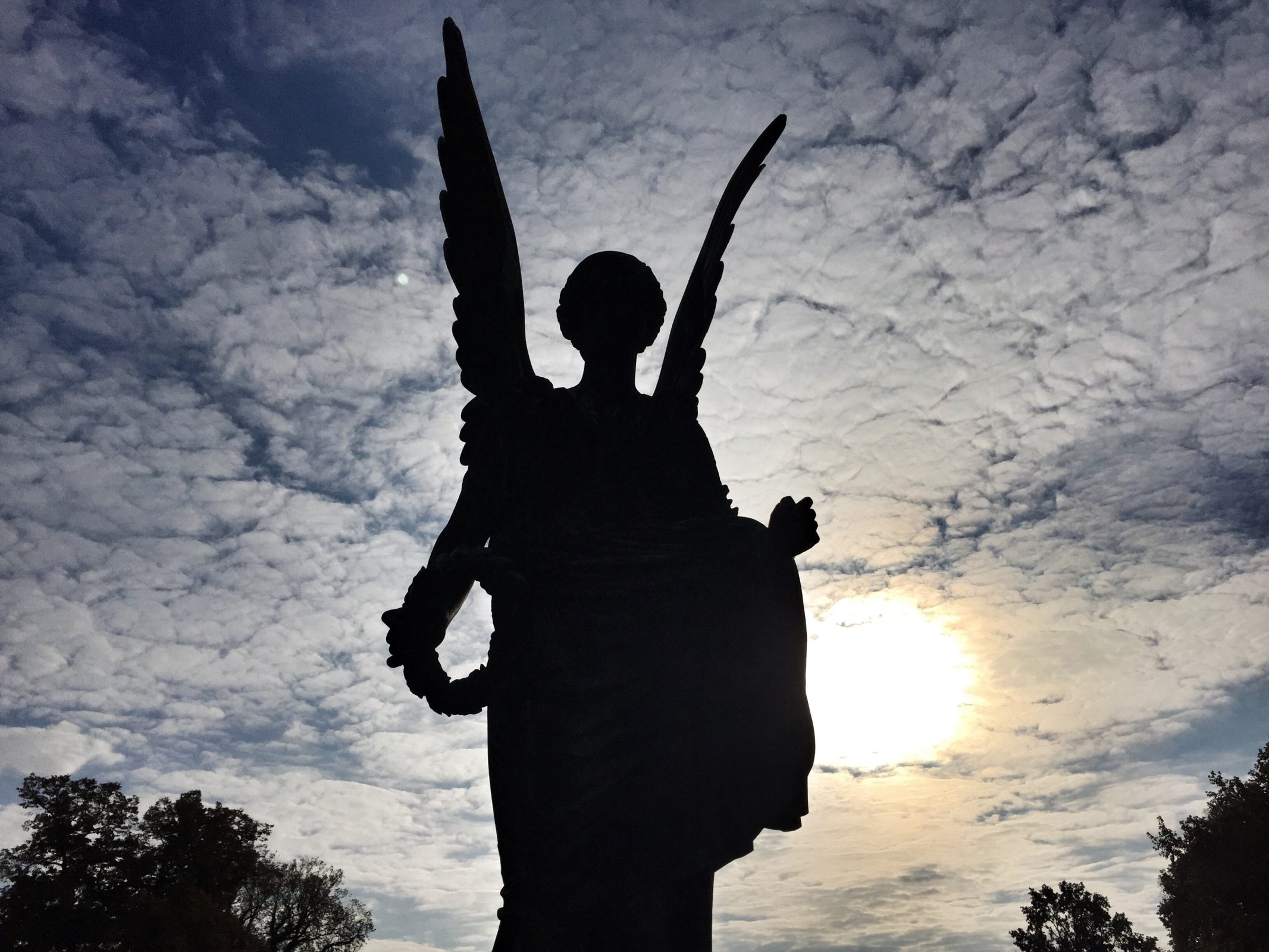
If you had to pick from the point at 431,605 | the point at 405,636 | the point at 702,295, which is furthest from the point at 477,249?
the point at 405,636

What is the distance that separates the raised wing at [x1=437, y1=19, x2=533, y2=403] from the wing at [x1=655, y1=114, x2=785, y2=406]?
676 millimetres

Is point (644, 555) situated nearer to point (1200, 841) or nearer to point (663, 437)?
point (663, 437)

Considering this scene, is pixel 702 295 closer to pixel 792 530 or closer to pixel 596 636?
pixel 792 530

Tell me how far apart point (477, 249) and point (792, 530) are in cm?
180

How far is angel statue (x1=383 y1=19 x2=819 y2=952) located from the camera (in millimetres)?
3250

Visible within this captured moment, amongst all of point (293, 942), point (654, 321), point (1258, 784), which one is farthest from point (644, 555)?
point (293, 942)

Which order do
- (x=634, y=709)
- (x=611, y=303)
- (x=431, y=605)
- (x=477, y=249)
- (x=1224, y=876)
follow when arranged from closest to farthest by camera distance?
1. (x=634, y=709)
2. (x=431, y=605)
3. (x=477, y=249)
4. (x=611, y=303)
5. (x=1224, y=876)

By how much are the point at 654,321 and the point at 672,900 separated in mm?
2471

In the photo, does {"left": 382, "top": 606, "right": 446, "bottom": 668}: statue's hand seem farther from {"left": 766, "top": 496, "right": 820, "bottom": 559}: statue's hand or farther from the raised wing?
{"left": 766, "top": 496, "right": 820, "bottom": 559}: statue's hand

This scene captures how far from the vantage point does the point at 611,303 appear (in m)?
4.09

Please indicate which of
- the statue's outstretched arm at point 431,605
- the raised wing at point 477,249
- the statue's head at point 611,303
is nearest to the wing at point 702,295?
the statue's head at point 611,303

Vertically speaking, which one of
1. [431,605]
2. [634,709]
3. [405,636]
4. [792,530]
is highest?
[792,530]

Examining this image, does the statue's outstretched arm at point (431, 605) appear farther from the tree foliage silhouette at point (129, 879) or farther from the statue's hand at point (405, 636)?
the tree foliage silhouette at point (129, 879)

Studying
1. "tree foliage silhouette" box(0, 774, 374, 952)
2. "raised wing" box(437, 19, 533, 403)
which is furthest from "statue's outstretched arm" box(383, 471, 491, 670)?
"tree foliage silhouette" box(0, 774, 374, 952)
